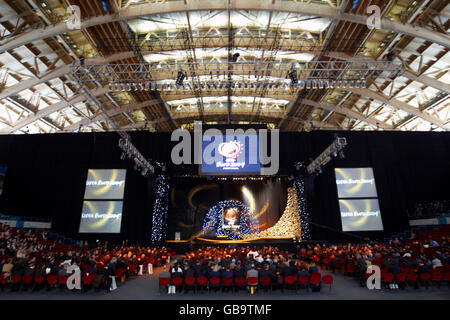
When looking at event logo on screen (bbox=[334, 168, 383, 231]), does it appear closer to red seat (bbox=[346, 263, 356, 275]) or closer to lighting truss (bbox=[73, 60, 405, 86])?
lighting truss (bbox=[73, 60, 405, 86])

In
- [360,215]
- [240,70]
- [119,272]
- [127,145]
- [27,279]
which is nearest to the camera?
[27,279]

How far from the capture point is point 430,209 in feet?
53.9

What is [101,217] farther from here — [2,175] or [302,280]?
[302,280]

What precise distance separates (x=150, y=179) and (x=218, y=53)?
30.4 ft

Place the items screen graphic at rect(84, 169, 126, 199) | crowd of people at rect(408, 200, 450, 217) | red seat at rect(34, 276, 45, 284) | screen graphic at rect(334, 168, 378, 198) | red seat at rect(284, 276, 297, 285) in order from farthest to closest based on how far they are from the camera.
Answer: screen graphic at rect(334, 168, 378, 198) < screen graphic at rect(84, 169, 126, 199) < crowd of people at rect(408, 200, 450, 217) < red seat at rect(34, 276, 45, 284) < red seat at rect(284, 276, 297, 285)

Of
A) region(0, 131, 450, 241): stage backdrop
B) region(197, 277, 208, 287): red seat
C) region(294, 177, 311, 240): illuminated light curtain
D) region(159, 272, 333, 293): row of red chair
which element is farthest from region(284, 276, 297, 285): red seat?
region(0, 131, 450, 241): stage backdrop

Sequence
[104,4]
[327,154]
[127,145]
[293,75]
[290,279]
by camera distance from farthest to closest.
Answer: [327,154] < [127,145] < [293,75] < [104,4] < [290,279]

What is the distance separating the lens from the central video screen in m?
16.8

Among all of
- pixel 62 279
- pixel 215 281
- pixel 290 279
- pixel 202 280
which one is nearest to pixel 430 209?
pixel 290 279

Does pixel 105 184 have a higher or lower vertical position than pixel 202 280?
higher

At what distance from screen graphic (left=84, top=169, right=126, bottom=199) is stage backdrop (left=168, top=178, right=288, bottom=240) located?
3.79 m

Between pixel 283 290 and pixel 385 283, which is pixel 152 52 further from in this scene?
pixel 385 283

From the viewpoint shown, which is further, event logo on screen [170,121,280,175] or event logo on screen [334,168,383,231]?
event logo on screen [334,168,383,231]

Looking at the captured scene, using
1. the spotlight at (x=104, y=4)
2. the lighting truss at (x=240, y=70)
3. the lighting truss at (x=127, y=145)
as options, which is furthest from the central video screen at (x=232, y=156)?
the spotlight at (x=104, y=4)
